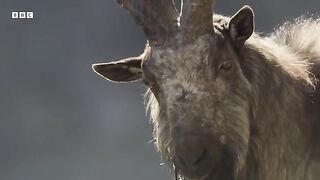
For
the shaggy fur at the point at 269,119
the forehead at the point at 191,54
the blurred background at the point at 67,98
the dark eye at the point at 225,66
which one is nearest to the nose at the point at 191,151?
the shaggy fur at the point at 269,119

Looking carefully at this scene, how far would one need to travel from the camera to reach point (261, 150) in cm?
760

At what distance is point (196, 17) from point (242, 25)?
40 cm

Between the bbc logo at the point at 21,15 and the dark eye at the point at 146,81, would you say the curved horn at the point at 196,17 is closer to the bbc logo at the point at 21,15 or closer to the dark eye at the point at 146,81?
the dark eye at the point at 146,81

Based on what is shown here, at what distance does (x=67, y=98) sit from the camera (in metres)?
25.4

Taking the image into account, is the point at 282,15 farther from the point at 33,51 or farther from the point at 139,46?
the point at 33,51

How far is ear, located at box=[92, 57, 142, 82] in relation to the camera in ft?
26.4

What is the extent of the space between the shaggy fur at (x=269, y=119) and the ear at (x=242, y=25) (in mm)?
84

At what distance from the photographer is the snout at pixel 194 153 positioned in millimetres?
6887

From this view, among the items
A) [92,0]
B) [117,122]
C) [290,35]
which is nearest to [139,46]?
[117,122]

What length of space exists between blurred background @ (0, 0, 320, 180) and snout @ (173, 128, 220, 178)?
16002 mm

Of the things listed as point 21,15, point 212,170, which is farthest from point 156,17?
point 21,15

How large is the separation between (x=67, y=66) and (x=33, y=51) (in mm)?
1318

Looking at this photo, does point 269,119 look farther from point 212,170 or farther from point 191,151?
point 191,151

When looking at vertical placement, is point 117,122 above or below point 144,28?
below
